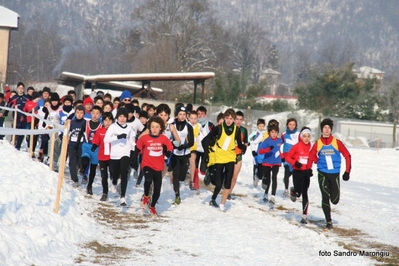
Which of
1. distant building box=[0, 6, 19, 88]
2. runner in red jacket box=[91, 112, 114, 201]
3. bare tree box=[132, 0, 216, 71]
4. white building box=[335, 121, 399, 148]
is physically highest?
bare tree box=[132, 0, 216, 71]

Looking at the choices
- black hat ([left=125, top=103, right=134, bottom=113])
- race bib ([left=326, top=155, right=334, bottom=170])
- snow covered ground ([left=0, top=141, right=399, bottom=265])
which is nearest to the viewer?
snow covered ground ([left=0, top=141, right=399, bottom=265])

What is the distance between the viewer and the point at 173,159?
43.0ft

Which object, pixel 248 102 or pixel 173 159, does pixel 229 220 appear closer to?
pixel 173 159

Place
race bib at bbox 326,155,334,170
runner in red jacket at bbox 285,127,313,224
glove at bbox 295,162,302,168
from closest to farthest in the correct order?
1. race bib at bbox 326,155,334,170
2. runner in red jacket at bbox 285,127,313,224
3. glove at bbox 295,162,302,168

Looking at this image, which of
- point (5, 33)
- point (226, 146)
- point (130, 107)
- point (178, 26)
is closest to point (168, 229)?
point (226, 146)

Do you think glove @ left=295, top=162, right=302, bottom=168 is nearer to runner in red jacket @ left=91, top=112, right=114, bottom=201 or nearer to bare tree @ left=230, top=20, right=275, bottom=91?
runner in red jacket @ left=91, top=112, right=114, bottom=201

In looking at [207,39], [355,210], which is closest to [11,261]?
[355,210]

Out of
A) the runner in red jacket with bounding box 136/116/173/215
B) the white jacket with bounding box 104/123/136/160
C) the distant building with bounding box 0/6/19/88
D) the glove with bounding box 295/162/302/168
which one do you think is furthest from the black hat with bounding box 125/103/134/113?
the distant building with bounding box 0/6/19/88

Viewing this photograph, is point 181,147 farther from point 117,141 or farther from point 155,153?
point 155,153

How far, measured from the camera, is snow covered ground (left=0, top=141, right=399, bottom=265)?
7.64 m

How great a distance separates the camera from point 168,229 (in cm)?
985

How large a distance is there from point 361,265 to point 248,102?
1573 inches

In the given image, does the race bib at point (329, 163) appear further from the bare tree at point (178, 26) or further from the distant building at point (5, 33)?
the bare tree at point (178, 26)

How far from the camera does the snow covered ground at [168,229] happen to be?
7641mm
